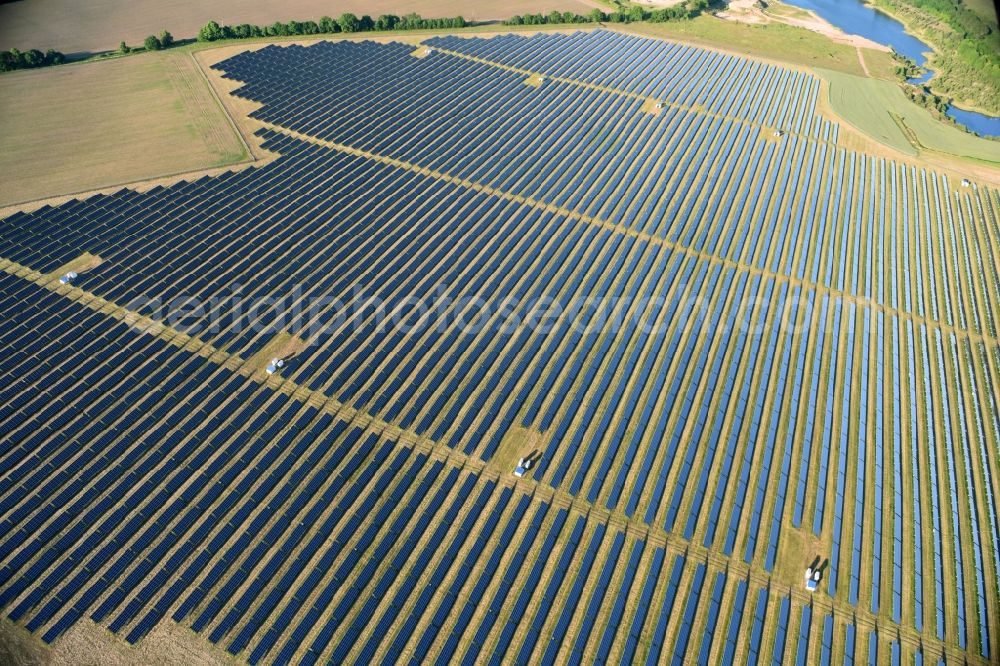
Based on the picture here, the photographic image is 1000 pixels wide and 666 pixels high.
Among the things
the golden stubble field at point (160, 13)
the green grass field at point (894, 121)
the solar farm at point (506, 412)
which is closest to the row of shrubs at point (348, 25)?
the golden stubble field at point (160, 13)

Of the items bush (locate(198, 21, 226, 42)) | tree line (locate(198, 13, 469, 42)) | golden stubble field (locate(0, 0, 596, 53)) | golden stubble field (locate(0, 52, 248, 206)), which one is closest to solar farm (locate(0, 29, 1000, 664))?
golden stubble field (locate(0, 52, 248, 206))

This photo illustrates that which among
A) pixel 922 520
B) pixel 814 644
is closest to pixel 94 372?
pixel 814 644

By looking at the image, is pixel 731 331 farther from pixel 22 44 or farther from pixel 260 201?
pixel 22 44

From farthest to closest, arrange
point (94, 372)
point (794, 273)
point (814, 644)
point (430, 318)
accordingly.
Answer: point (794, 273)
point (430, 318)
point (94, 372)
point (814, 644)

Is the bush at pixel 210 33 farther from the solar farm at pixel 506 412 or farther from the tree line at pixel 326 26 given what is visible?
the solar farm at pixel 506 412

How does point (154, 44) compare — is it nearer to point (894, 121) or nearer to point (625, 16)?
point (625, 16)
